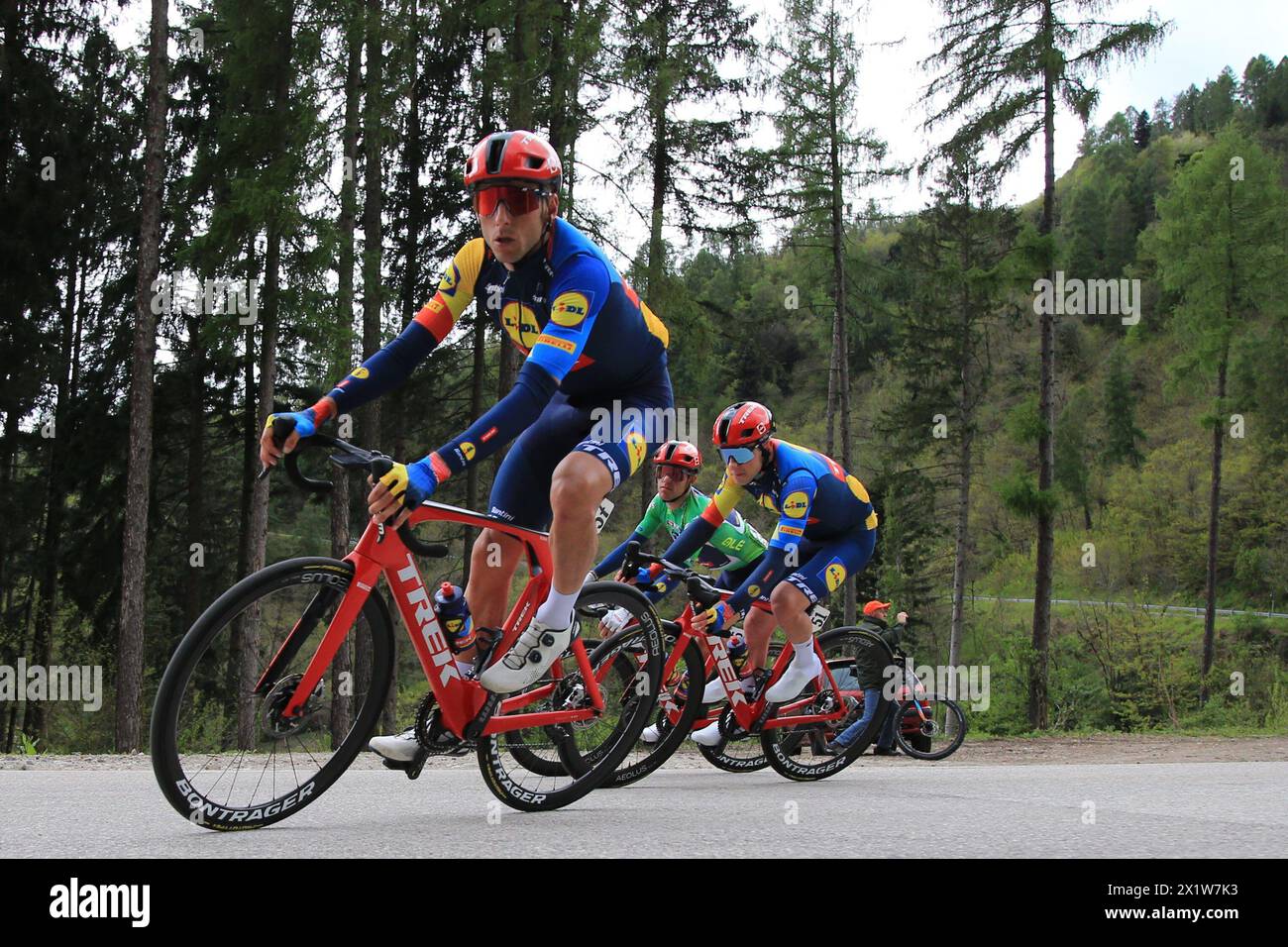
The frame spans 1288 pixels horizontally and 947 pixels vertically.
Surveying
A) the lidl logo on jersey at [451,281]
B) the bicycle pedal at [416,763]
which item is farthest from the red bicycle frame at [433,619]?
the lidl logo on jersey at [451,281]

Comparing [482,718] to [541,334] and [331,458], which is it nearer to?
[331,458]

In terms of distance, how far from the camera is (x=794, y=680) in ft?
24.1

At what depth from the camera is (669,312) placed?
73.3 feet

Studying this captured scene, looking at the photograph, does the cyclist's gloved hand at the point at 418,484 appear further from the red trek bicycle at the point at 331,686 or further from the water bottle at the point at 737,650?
the water bottle at the point at 737,650

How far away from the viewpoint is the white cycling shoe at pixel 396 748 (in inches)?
165

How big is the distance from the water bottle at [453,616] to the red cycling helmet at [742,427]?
119 inches

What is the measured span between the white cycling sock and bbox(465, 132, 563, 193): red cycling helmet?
5.41ft

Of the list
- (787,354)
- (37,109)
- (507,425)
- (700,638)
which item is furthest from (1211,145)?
(787,354)

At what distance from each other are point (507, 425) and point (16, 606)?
965 inches

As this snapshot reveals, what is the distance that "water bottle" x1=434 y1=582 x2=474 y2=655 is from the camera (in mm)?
4461

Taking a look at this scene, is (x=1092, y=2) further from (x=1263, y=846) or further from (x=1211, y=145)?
(x=1263, y=846)

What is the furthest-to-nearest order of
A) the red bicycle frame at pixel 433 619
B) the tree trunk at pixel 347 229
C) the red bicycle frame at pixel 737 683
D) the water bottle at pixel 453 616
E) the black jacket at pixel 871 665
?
1. the tree trunk at pixel 347 229
2. the black jacket at pixel 871 665
3. the red bicycle frame at pixel 737 683
4. the water bottle at pixel 453 616
5. the red bicycle frame at pixel 433 619

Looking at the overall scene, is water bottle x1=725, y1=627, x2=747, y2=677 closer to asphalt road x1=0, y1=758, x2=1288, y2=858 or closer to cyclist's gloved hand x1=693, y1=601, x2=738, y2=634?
cyclist's gloved hand x1=693, y1=601, x2=738, y2=634

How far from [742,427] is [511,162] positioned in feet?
10.7
